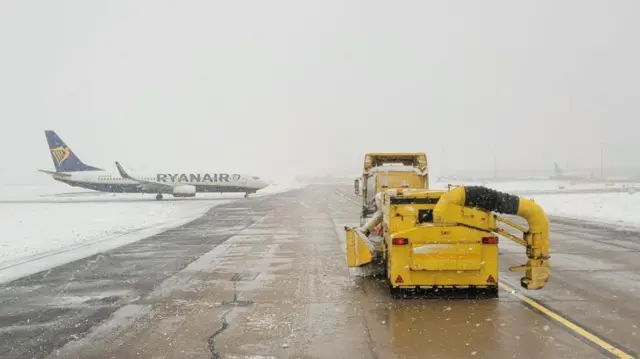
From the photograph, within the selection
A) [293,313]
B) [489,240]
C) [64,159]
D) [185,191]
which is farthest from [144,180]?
[489,240]

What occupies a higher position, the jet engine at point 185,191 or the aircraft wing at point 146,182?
the aircraft wing at point 146,182

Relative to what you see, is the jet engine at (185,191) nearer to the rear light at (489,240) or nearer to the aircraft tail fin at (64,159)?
the aircraft tail fin at (64,159)

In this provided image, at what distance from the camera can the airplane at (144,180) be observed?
2100 inches

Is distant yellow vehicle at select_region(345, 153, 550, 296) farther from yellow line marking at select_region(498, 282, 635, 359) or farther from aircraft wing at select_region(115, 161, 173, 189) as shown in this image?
aircraft wing at select_region(115, 161, 173, 189)

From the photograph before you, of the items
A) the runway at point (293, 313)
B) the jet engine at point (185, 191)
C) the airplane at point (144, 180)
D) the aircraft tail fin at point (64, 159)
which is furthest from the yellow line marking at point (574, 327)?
the aircraft tail fin at point (64, 159)

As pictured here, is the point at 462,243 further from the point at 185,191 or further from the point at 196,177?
the point at 196,177

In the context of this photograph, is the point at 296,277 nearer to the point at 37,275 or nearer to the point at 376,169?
the point at 37,275

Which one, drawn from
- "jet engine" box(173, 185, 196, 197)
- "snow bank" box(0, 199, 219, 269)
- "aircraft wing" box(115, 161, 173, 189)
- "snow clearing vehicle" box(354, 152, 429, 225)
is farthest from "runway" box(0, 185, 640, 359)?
"aircraft wing" box(115, 161, 173, 189)

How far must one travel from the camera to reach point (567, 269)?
1223cm

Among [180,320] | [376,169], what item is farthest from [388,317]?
[376,169]

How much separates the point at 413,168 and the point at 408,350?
12.3m

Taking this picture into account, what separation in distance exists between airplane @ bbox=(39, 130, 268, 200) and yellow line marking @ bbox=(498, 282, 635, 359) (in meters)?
45.4

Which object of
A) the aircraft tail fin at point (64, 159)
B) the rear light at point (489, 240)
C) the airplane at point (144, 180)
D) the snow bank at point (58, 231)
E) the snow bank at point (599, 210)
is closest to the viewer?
the rear light at point (489, 240)

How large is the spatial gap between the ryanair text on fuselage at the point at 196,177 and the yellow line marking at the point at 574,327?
47.2m
